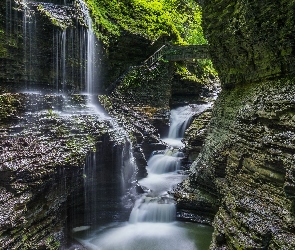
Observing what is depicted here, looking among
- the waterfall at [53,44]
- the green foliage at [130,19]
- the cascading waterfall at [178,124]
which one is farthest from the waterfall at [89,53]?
the cascading waterfall at [178,124]

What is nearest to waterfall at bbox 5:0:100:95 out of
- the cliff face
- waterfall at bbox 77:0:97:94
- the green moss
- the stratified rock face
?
waterfall at bbox 77:0:97:94

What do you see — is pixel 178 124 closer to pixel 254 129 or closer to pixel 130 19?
pixel 130 19

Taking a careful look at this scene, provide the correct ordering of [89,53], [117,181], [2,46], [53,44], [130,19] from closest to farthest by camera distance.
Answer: [117,181]
[2,46]
[53,44]
[89,53]
[130,19]

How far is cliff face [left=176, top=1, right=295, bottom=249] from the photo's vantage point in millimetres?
4949

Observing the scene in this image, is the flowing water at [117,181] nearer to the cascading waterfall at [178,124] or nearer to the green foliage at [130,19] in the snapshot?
the green foliage at [130,19]

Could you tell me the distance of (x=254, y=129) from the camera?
20.5 ft

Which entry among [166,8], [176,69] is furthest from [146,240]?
[166,8]

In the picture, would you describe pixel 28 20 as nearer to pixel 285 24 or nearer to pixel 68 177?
pixel 68 177

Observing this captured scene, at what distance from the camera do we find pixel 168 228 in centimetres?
887

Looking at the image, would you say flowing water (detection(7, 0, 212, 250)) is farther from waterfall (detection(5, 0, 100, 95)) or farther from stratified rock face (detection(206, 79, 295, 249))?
stratified rock face (detection(206, 79, 295, 249))

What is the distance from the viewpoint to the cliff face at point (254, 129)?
4949 millimetres

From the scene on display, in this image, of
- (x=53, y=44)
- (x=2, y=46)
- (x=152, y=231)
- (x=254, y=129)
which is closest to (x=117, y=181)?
(x=152, y=231)

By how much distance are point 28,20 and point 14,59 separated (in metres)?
1.83

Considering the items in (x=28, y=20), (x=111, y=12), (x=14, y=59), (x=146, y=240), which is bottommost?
(x=146, y=240)
